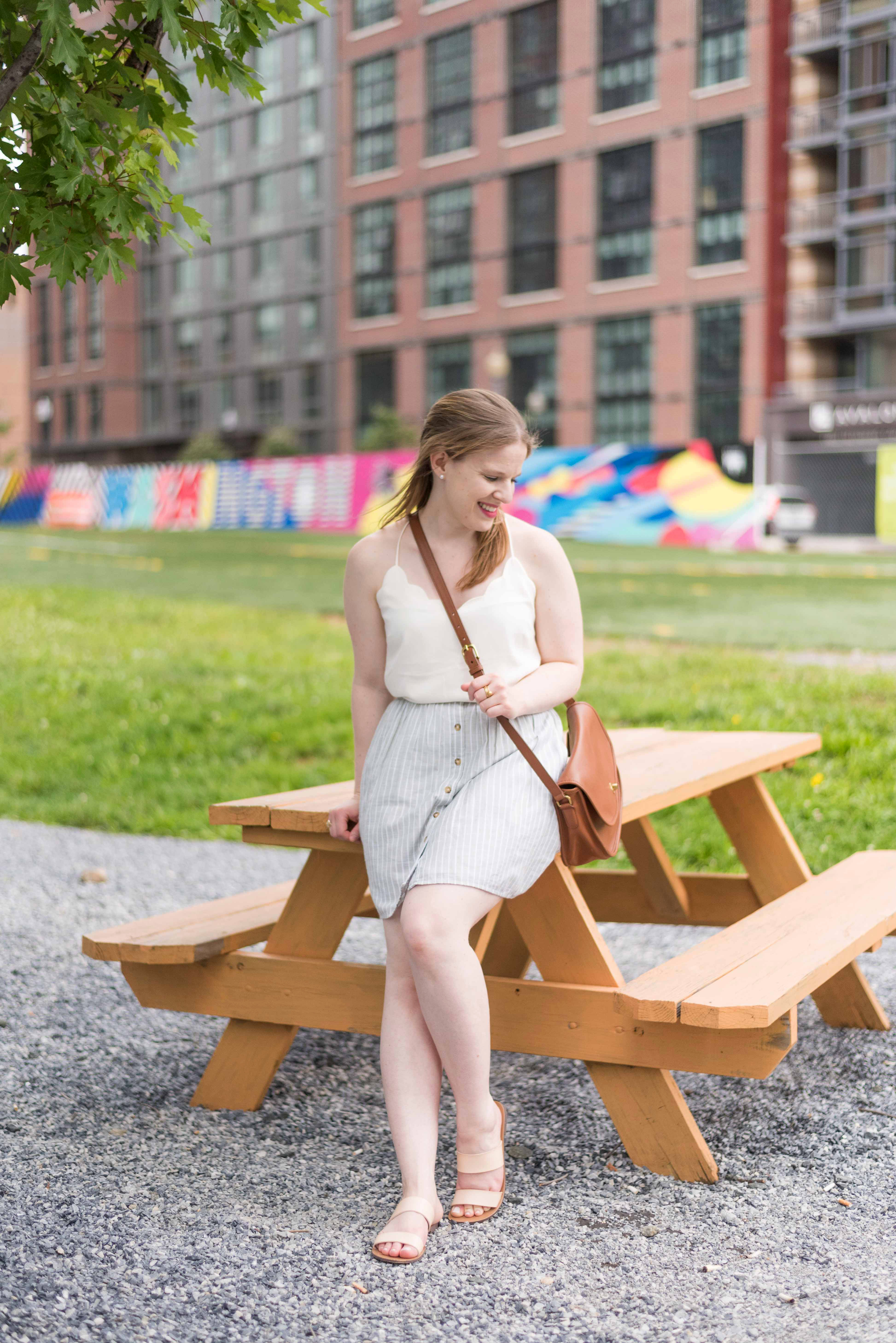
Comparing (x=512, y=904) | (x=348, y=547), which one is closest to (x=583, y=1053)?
(x=512, y=904)

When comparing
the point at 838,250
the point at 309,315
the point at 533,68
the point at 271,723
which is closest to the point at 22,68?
the point at 271,723

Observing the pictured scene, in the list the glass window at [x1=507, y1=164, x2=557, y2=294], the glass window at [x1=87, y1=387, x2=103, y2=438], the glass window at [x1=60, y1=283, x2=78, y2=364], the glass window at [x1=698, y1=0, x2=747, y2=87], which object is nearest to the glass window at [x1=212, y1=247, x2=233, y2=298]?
the glass window at [x1=87, y1=387, x2=103, y2=438]

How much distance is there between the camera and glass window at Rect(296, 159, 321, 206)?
195 ft

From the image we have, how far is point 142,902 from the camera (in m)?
5.58

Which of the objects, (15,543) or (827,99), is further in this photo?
(827,99)

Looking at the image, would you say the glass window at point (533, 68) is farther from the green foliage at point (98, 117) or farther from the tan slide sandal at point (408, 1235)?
the tan slide sandal at point (408, 1235)

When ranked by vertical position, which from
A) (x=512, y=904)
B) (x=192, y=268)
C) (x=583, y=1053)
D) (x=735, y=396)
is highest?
(x=192, y=268)

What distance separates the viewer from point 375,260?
183 feet

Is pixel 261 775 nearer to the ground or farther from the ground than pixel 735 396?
nearer to the ground

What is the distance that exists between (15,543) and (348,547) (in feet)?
24.6

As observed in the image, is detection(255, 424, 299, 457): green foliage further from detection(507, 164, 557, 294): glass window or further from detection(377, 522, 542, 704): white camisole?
detection(377, 522, 542, 704): white camisole

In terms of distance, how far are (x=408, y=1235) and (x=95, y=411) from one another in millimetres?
71827

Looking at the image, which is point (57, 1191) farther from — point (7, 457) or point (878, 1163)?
point (7, 457)

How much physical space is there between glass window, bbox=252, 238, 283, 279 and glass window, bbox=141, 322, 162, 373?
25.0 ft
